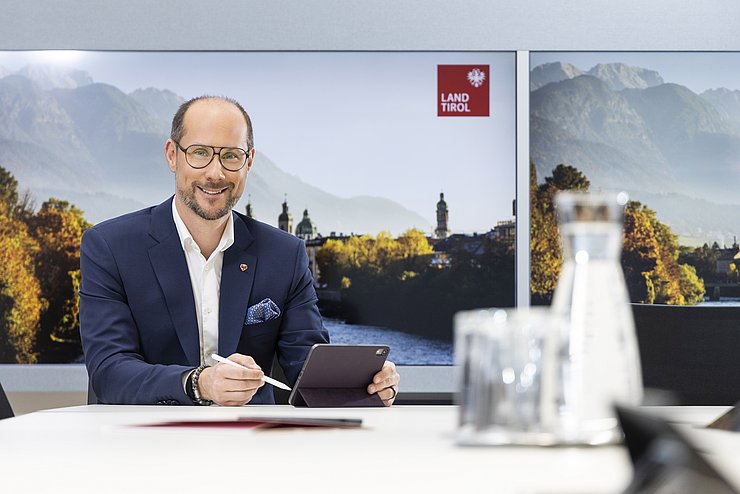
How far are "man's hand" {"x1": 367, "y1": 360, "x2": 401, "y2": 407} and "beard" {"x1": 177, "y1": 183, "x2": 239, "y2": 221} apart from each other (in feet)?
2.47

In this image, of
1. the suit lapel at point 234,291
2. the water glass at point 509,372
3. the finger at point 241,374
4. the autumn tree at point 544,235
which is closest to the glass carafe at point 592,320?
the water glass at point 509,372

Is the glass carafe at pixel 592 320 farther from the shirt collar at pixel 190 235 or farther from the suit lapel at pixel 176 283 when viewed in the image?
the shirt collar at pixel 190 235

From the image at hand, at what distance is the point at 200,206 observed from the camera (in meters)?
2.50

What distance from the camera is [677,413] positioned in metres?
1.49

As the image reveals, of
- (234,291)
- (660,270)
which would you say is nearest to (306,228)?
(660,270)

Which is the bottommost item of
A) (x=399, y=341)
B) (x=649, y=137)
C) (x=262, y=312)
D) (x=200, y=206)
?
(x=399, y=341)

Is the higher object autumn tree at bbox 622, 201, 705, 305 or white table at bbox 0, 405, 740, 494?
autumn tree at bbox 622, 201, 705, 305

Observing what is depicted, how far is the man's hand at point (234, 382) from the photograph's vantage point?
182 centimetres

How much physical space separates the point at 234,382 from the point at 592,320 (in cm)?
106

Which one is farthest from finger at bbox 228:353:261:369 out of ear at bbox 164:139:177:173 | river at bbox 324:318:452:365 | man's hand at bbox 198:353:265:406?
river at bbox 324:318:452:365

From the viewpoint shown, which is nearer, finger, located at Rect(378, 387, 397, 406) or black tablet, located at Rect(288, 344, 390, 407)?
black tablet, located at Rect(288, 344, 390, 407)

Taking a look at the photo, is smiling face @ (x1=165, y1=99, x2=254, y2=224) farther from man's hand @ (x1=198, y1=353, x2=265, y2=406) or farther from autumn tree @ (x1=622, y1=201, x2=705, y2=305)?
autumn tree @ (x1=622, y1=201, x2=705, y2=305)

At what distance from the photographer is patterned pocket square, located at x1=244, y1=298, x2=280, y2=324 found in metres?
2.40

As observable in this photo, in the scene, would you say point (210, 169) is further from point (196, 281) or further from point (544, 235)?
point (544, 235)
